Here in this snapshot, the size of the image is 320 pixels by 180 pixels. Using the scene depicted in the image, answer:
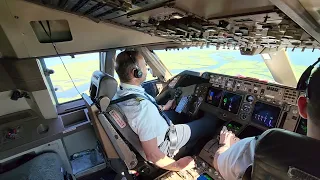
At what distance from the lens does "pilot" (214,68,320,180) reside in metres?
0.61

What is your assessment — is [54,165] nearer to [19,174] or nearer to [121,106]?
[19,174]

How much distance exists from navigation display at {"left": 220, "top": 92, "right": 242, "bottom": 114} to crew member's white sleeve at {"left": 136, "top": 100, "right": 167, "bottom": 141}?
998mm

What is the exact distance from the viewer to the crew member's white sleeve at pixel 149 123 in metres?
1.66

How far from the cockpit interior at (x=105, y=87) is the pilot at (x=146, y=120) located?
109 mm

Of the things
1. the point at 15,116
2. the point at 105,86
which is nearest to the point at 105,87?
the point at 105,86

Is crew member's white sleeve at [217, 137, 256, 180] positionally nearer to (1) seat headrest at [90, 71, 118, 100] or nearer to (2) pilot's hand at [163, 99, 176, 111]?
(1) seat headrest at [90, 71, 118, 100]

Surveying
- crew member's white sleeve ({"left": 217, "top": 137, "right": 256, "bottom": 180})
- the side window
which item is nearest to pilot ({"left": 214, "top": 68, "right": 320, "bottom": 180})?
crew member's white sleeve ({"left": 217, "top": 137, "right": 256, "bottom": 180})

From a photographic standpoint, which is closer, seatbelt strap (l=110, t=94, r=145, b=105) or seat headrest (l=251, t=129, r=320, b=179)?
seat headrest (l=251, t=129, r=320, b=179)

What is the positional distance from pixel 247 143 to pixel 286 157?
46cm

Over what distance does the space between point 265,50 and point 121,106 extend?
5.57ft

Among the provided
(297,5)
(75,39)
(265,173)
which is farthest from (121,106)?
(297,5)

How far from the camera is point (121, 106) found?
1773 millimetres

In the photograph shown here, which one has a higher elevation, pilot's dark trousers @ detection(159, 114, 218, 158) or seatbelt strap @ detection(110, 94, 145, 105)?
seatbelt strap @ detection(110, 94, 145, 105)

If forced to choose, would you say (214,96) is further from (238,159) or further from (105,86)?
(238,159)
